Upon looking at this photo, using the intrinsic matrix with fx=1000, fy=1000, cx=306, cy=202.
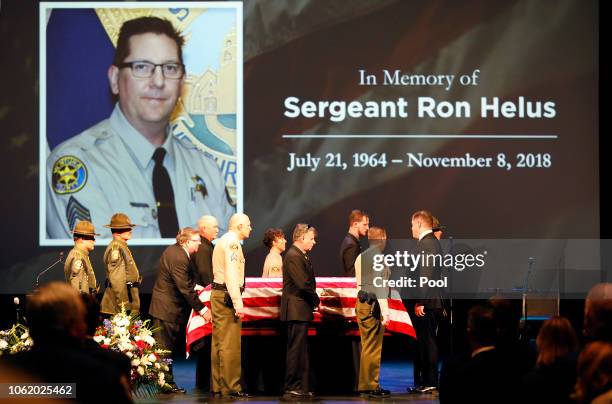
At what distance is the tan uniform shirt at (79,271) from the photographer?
25.3 ft

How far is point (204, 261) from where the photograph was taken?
877 cm

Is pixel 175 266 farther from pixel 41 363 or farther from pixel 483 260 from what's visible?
pixel 41 363

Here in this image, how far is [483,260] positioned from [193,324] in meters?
2.97

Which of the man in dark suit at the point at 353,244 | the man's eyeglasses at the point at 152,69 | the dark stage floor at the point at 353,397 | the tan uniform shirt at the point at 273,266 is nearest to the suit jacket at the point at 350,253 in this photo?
the man in dark suit at the point at 353,244

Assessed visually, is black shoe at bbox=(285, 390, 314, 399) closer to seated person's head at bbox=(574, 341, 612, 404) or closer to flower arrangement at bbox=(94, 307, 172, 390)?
flower arrangement at bbox=(94, 307, 172, 390)

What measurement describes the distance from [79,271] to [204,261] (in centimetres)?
135

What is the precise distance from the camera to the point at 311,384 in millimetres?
8312

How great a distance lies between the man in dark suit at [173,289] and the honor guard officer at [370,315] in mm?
1477

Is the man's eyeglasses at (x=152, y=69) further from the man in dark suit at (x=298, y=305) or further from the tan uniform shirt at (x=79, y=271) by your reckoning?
the man in dark suit at (x=298, y=305)

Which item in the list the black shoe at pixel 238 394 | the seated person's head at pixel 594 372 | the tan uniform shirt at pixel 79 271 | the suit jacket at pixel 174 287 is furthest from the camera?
the suit jacket at pixel 174 287

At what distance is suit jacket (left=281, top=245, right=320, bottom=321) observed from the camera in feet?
25.6

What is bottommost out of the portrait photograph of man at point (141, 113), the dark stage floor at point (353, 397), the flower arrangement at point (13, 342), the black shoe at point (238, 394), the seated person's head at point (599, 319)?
the dark stage floor at point (353, 397)

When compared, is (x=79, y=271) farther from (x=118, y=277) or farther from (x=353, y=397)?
(x=353, y=397)

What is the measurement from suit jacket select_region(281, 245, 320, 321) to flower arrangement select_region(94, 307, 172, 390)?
1.17m
